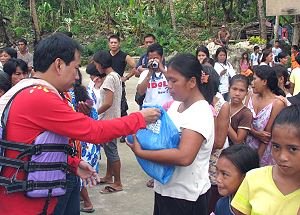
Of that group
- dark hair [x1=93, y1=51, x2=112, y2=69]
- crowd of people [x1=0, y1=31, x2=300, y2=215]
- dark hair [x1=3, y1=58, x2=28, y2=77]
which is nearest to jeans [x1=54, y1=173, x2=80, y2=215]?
crowd of people [x1=0, y1=31, x2=300, y2=215]

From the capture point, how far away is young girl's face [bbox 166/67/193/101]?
8.52 ft

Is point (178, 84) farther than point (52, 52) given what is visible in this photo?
Yes

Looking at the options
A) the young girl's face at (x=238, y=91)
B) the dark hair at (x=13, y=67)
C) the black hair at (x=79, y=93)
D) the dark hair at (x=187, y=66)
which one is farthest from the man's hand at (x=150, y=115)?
the dark hair at (x=13, y=67)

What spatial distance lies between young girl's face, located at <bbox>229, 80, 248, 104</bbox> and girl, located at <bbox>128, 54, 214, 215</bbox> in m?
1.09

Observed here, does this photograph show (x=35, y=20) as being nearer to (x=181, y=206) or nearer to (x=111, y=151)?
(x=111, y=151)

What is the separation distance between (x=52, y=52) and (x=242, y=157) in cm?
111

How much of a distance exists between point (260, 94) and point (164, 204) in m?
1.51

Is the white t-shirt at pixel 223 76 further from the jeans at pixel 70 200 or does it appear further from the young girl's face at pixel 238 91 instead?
the jeans at pixel 70 200

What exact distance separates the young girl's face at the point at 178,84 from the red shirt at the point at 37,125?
418 mm

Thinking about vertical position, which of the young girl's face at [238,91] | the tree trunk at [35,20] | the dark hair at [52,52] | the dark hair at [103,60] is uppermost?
the tree trunk at [35,20]

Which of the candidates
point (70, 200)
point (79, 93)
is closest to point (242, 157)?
point (70, 200)

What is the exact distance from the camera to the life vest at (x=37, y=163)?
230 cm

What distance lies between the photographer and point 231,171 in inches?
95.7

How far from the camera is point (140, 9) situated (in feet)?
57.8
